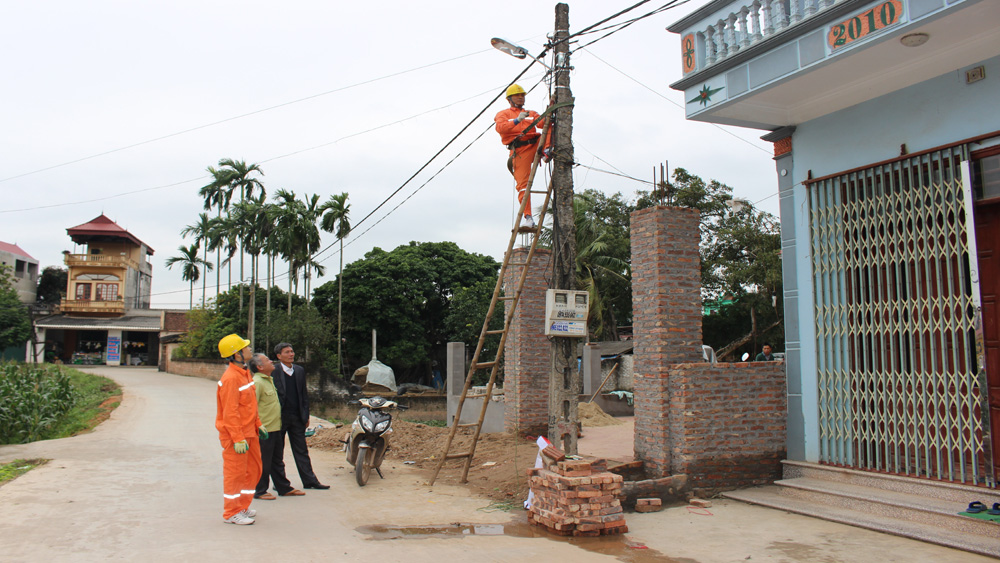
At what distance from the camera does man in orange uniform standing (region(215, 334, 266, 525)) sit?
575 centimetres

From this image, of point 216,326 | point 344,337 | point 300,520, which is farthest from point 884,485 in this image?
point 216,326

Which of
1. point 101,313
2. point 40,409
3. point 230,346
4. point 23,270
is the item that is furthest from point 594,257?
point 23,270

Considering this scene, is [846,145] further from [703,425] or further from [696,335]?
[703,425]

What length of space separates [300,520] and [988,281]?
677 centimetres

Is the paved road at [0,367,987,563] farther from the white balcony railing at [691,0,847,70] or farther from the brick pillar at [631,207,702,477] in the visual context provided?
the white balcony railing at [691,0,847,70]

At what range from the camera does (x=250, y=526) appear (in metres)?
5.78

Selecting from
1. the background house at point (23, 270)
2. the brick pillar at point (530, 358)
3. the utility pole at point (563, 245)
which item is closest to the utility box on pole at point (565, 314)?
the utility pole at point (563, 245)

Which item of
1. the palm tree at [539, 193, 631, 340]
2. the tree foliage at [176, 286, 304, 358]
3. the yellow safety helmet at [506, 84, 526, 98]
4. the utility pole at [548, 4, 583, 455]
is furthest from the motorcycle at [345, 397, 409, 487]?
the tree foliage at [176, 286, 304, 358]

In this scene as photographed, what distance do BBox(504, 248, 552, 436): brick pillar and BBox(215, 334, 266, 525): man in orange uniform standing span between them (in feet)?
15.8

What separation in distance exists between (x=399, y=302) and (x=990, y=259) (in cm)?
2567

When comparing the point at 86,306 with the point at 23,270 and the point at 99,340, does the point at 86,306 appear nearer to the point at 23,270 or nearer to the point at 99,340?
the point at 99,340

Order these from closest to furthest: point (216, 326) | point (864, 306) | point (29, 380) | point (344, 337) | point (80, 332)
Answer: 1. point (864, 306)
2. point (29, 380)
3. point (344, 337)
4. point (216, 326)
5. point (80, 332)

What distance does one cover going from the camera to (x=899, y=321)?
21.6 ft

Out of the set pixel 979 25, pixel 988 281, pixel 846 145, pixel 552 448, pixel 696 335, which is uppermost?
pixel 979 25
